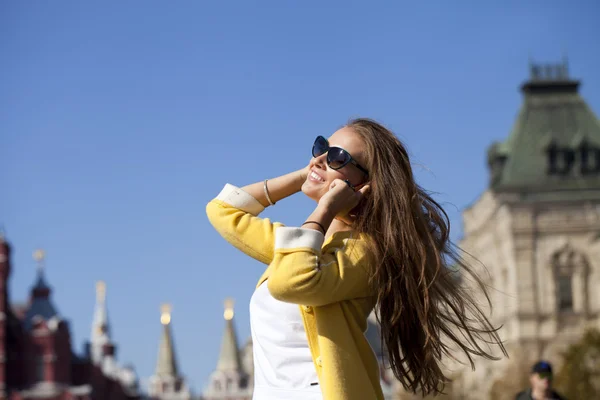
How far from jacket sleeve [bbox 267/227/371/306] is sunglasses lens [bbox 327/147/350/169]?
0.33 meters

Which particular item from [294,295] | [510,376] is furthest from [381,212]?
[510,376]

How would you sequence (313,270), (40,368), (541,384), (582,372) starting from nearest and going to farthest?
(313,270) → (541,384) → (582,372) → (40,368)

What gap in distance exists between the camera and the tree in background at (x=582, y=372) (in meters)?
39.7

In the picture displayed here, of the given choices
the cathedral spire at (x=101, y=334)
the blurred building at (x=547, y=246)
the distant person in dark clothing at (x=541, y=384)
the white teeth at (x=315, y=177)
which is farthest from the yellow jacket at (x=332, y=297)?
the cathedral spire at (x=101, y=334)

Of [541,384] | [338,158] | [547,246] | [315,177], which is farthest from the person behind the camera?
[547,246]

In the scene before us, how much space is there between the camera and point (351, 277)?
4629 mm

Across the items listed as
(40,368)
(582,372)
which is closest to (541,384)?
(582,372)

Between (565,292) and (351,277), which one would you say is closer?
(351,277)

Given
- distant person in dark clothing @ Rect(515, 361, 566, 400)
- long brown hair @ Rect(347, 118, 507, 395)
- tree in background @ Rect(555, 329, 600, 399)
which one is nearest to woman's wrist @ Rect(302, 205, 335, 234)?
long brown hair @ Rect(347, 118, 507, 395)

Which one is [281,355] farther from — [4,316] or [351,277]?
[4,316]

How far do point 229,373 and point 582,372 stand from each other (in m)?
85.8

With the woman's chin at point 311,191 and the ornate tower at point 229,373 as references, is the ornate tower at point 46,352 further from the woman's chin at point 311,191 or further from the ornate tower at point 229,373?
the woman's chin at point 311,191

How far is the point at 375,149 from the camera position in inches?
194

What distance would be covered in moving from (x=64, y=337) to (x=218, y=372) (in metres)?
Result: 57.6
